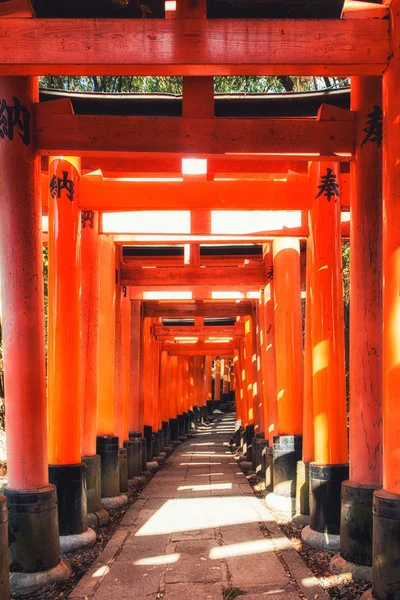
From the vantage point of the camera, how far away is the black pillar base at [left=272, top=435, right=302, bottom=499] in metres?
9.41

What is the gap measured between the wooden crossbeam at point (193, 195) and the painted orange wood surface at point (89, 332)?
929mm

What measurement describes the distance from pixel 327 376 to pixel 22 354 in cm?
303

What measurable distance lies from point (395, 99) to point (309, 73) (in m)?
0.68

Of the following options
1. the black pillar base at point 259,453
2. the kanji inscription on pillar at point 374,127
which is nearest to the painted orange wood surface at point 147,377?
the black pillar base at point 259,453

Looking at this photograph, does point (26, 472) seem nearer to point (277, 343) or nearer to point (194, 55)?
point (194, 55)

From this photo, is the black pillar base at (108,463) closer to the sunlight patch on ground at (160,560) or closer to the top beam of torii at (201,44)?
the sunlight patch on ground at (160,560)

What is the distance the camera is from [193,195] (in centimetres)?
775

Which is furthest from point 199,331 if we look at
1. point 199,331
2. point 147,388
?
point 147,388

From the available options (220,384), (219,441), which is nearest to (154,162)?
(219,441)

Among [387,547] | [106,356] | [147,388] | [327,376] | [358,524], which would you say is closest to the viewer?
[387,547]

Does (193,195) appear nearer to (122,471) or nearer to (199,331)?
(122,471)

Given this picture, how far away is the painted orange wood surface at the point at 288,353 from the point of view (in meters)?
9.55

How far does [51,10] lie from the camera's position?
543 centimetres

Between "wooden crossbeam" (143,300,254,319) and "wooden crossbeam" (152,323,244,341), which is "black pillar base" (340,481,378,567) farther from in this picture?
"wooden crossbeam" (152,323,244,341)
